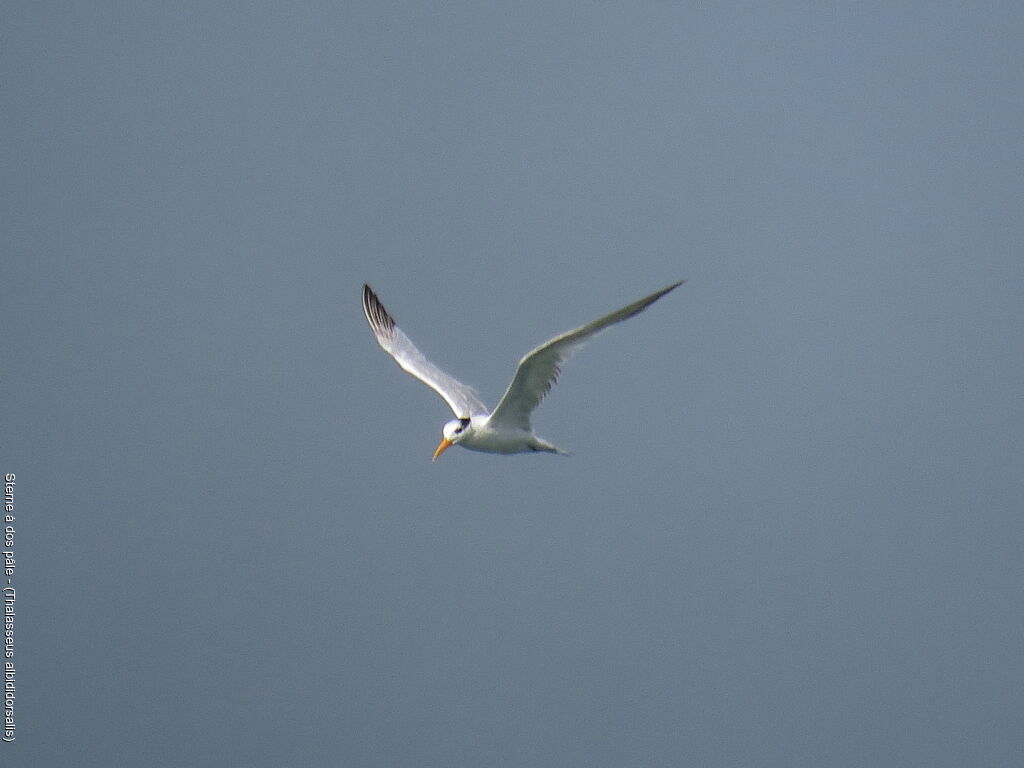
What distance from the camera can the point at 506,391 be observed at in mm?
10352

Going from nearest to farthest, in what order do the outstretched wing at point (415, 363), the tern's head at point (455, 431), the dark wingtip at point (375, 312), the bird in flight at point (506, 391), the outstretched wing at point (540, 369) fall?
the outstretched wing at point (540, 369), the bird in flight at point (506, 391), the tern's head at point (455, 431), the outstretched wing at point (415, 363), the dark wingtip at point (375, 312)

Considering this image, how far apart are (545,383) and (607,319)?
1.45 meters

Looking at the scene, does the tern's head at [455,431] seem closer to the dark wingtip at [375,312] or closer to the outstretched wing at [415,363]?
the outstretched wing at [415,363]

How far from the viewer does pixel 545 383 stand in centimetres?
1045

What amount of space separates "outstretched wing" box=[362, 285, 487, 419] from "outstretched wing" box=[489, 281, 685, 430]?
96 centimetres

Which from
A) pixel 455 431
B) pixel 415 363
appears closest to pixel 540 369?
pixel 455 431

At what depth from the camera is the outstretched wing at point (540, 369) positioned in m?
9.03

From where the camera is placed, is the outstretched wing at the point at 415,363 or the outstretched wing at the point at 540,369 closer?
the outstretched wing at the point at 540,369

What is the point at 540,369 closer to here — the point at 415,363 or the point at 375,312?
the point at 415,363

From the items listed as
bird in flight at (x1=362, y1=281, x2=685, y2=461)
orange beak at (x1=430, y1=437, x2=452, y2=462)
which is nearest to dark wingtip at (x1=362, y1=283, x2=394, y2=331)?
bird in flight at (x1=362, y1=281, x2=685, y2=461)

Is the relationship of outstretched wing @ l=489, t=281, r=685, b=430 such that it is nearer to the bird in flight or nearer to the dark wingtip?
the bird in flight

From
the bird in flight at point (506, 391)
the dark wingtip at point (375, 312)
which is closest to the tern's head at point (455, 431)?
the bird in flight at point (506, 391)

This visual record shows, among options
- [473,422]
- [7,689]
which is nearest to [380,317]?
[473,422]

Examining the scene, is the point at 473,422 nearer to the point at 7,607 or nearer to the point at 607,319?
the point at 607,319
